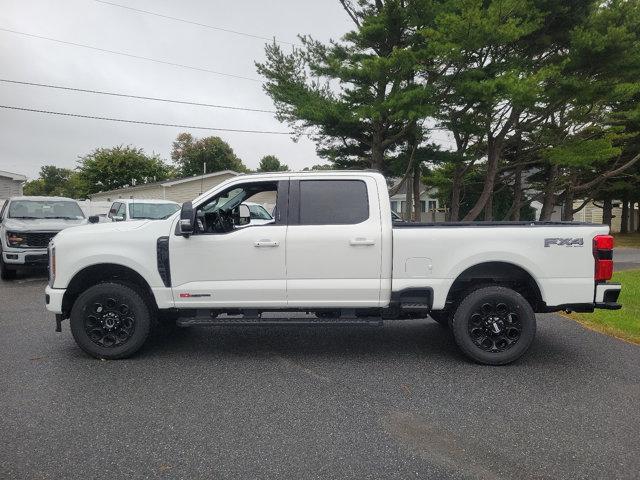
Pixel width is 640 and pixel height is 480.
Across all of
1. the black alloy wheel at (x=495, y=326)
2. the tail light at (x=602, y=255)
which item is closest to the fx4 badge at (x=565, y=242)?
the tail light at (x=602, y=255)

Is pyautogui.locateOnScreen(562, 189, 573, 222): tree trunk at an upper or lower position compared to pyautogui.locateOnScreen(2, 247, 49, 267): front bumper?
upper

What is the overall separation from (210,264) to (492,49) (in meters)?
16.1

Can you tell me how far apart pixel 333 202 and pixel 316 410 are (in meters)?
2.11

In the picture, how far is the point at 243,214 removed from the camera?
5375 mm

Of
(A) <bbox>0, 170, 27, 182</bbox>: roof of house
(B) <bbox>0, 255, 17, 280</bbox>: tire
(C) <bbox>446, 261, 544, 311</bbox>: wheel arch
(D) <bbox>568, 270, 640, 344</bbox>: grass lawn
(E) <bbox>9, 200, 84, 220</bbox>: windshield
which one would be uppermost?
(A) <bbox>0, 170, 27, 182</bbox>: roof of house

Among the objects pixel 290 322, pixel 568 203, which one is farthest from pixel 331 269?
pixel 568 203

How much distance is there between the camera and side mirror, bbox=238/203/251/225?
17.5 feet

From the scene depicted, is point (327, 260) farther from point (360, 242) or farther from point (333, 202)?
point (333, 202)

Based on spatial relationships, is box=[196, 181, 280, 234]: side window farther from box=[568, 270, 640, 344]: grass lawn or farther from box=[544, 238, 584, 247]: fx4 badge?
box=[568, 270, 640, 344]: grass lawn

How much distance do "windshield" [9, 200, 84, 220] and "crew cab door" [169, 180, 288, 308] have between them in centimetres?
817

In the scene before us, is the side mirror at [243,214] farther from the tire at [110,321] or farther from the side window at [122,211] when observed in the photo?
the side window at [122,211]

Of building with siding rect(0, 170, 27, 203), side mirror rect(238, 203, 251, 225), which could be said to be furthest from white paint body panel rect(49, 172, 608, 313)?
building with siding rect(0, 170, 27, 203)

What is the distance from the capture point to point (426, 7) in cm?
1555

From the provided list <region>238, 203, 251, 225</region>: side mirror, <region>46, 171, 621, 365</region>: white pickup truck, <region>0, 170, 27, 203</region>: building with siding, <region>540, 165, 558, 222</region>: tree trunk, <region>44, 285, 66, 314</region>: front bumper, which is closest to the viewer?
<region>46, 171, 621, 365</region>: white pickup truck
